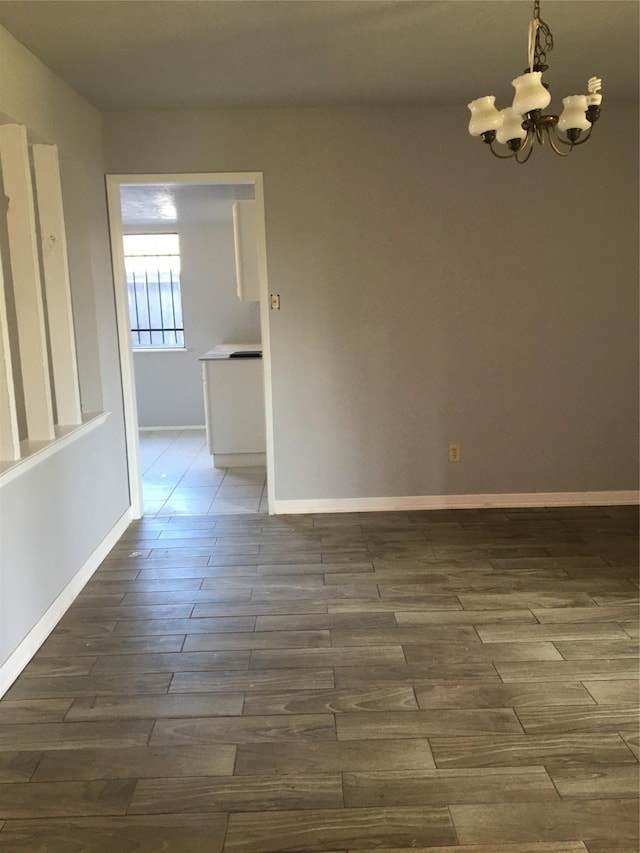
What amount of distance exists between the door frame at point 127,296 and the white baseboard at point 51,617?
517 mm

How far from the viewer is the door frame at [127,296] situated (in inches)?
145

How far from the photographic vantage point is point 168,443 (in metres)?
6.35

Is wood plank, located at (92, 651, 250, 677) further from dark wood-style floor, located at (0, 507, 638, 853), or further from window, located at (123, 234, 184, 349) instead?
window, located at (123, 234, 184, 349)

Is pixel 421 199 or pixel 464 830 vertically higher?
pixel 421 199

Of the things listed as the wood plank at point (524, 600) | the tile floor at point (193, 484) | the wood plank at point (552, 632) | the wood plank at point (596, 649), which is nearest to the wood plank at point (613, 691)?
the wood plank at point (596, 649)

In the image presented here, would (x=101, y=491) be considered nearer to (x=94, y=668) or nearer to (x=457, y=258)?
(x=94, y=668)

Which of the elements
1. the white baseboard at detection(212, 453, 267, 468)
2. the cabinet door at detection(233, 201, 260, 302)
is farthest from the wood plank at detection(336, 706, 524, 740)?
the white baseboard at detection(212, 453, 267, 468)

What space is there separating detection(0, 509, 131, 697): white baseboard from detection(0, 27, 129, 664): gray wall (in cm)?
3

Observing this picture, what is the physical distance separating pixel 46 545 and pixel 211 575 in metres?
0.82

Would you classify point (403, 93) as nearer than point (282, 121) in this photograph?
Yes

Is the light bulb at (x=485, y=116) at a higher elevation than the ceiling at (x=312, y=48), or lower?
lower

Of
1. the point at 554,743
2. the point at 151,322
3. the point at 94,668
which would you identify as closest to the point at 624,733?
the point at 554,743

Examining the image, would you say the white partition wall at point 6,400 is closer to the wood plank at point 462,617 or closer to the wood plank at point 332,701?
the wood plank at point 332,701

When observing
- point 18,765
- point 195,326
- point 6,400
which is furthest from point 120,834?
point 195,326
